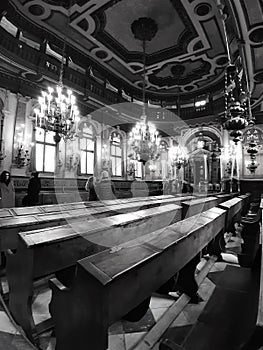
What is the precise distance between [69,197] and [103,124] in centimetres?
589

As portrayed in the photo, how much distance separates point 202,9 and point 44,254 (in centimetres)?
825

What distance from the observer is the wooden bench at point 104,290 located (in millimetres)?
849

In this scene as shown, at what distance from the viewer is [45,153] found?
32.2 ft

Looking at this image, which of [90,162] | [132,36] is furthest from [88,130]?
[132,36]

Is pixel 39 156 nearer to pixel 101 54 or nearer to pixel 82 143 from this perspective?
pixel 82 143

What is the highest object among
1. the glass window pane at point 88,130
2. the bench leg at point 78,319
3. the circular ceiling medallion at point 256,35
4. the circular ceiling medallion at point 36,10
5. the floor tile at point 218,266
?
the circular ceiling medallion at point 36,10

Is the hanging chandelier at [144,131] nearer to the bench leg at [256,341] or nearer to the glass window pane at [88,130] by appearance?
the glass window pane at [88,130]

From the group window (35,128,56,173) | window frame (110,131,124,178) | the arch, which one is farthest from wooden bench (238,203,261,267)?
the arch

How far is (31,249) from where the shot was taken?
1369mm

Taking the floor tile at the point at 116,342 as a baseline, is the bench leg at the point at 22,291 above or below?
above

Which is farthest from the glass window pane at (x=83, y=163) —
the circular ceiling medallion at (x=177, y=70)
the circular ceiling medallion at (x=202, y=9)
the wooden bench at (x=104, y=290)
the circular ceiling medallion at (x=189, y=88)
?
the wooden bench at (x=104, y=290)

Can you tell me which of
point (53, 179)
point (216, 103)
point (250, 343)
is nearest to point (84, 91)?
point (53, 179)

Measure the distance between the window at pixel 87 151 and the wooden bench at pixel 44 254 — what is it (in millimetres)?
9699

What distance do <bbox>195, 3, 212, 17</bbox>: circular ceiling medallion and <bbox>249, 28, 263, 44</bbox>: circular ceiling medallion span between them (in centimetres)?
181
